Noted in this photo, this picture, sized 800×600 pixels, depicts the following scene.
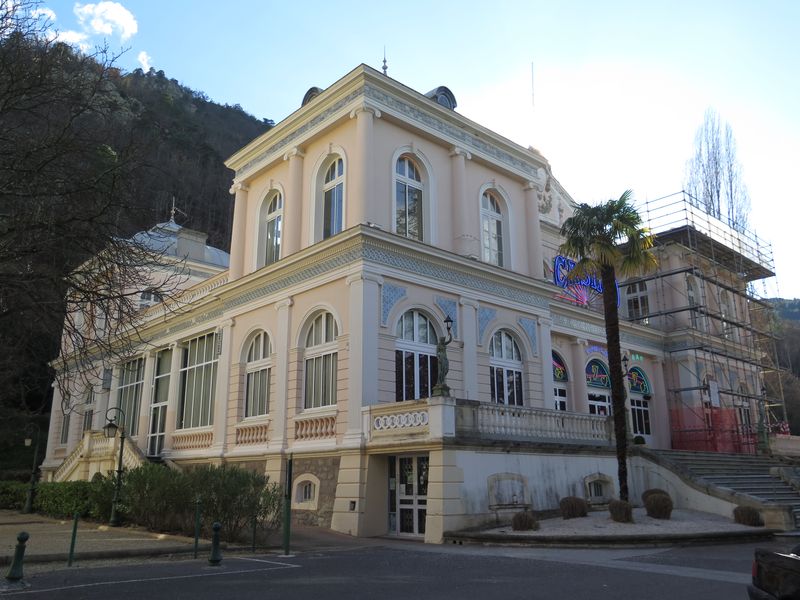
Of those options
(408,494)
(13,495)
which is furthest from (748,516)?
(13,495)

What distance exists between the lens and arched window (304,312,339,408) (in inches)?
816

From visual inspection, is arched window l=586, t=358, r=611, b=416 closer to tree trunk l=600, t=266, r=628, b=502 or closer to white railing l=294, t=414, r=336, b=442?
tree trunk l=600, t=266, r=628, b=502

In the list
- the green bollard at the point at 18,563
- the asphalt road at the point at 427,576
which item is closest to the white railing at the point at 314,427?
the asphalt road at the point at 427,576

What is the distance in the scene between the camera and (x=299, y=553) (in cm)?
1444

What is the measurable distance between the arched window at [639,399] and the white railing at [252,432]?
1848 cm

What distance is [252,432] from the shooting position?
76.2ft

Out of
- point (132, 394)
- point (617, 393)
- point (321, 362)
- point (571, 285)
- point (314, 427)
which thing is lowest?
point (314, 427)

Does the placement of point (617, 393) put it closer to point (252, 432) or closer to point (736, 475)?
point (736, 475)

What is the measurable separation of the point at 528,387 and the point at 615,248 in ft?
19.5

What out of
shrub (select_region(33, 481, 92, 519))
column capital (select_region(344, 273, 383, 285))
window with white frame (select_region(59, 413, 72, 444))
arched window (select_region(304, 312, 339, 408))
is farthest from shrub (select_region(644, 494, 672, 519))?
window with white frame (select_region(59, 413, 72, 444))

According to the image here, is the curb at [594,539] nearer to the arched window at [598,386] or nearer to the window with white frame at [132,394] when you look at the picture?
the arched window at [598,386]

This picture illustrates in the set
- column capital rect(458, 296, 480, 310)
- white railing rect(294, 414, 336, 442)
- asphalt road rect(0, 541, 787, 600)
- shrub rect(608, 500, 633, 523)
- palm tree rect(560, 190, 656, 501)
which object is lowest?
asphalt road rect(0, 541, 787, 600)

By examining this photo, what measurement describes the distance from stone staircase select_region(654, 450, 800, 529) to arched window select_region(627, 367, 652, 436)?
648 cm

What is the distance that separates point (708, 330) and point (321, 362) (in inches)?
958
